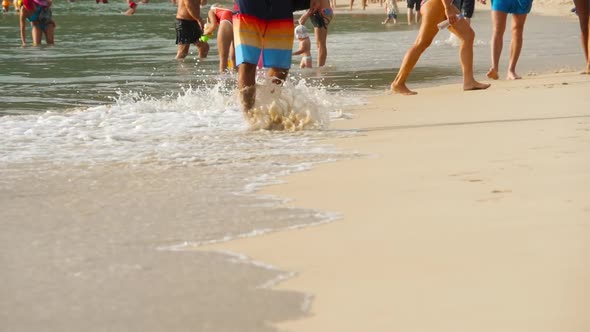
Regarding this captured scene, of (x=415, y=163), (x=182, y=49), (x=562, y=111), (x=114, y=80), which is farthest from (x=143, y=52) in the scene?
(x=415, y=163)

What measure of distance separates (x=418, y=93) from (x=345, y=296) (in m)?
7.34

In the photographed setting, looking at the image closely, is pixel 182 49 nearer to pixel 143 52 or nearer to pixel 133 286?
pixel 143 52

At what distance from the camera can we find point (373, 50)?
59.8 ft

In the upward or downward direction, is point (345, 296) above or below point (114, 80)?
above

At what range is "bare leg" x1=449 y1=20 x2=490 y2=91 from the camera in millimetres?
10453

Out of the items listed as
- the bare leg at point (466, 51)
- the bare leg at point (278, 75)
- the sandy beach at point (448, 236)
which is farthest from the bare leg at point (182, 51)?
the sandy beach at point (448, 236)

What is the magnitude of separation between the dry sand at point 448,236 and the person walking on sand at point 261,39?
1004mm

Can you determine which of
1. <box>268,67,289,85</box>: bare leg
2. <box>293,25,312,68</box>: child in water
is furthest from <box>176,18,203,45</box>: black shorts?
<box>268,67,289,85</box>: bare leg

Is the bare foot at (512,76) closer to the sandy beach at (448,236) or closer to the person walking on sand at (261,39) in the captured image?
the person walking on sand at (261,39)

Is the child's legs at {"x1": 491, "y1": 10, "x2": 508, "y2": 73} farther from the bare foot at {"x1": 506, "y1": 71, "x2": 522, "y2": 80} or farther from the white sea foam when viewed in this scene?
the white sea foam

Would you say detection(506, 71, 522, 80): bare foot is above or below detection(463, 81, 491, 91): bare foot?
below

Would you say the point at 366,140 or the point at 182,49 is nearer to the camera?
the point at 366,140

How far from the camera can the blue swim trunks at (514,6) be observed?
11.4m

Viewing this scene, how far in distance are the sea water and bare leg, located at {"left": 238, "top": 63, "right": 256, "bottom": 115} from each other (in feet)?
0.34
